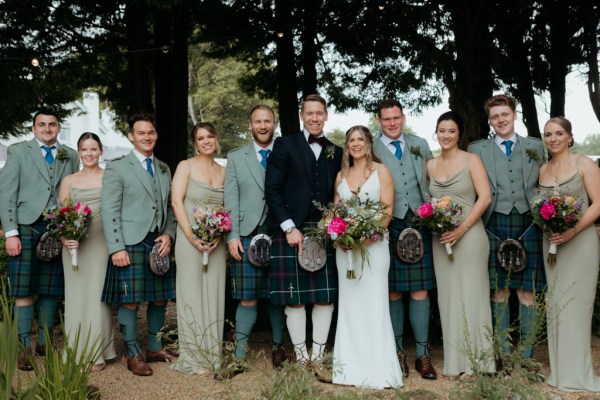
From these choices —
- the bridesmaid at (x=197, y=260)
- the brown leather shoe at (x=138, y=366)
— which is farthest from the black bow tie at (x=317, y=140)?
the brown leather shoe at (x=138, y=366)

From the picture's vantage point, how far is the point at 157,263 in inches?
183

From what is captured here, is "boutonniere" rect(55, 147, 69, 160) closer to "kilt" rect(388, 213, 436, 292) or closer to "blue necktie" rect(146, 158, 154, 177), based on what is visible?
"blue necktie" rect(146, 158, 154, 177)

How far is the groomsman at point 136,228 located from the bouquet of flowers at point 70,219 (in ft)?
0.51

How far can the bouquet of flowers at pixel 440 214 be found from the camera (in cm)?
418

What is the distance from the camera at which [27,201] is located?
4.83m

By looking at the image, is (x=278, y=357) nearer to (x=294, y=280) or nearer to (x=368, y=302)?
(x=294, y=280)

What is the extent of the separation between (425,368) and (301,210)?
1.55 meters

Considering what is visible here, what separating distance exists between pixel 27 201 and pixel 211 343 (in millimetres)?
1929

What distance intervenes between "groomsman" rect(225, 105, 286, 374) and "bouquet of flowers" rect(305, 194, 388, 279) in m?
0.63

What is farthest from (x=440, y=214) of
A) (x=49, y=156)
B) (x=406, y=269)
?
(x=49, y=156)

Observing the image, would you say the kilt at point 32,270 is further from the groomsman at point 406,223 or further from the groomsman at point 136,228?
the groomsman at point 406,223

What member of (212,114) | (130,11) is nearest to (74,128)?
(212,114)

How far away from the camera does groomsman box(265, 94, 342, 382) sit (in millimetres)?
4418

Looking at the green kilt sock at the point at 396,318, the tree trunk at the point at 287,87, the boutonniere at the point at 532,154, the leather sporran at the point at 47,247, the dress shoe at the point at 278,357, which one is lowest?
the dress shoe at the point at 278,357
